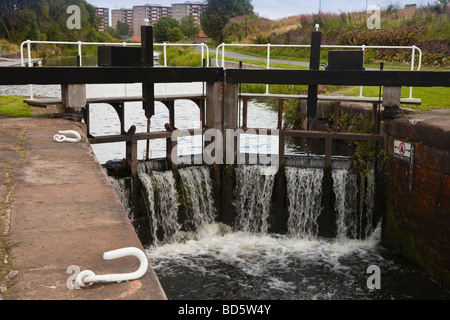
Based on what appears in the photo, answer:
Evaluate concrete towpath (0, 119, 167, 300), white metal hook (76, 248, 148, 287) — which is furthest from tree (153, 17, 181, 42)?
white metal hook (76, 248, 148, 287)

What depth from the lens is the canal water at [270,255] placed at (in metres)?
8.47

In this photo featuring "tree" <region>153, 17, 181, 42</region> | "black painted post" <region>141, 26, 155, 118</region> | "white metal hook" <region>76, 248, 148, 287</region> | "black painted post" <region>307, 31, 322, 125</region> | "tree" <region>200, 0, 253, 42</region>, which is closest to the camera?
"white metal hook" <region>76, 248, 148, 287</region>

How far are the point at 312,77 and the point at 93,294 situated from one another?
26.3 feet

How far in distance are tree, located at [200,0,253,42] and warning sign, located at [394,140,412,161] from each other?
133 feet

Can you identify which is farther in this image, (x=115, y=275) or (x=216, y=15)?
(x=216, y=15)

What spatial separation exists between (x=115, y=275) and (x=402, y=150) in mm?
7570

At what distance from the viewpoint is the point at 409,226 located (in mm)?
9445

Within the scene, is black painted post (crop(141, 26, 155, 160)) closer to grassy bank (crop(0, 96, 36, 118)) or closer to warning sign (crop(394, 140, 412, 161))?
grassy bank (crop(0, 96, 36, 118))

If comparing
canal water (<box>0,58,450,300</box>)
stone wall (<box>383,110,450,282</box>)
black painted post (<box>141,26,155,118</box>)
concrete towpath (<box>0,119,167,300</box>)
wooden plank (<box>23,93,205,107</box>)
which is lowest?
canal water (<box>0,58,450,300</box>)

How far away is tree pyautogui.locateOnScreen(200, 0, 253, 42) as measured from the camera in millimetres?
50938

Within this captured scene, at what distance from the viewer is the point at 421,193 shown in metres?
9.02

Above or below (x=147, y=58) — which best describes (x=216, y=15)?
above

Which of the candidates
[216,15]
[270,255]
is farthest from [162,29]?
[270,255]

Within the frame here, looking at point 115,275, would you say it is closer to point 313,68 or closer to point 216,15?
point 313,68
